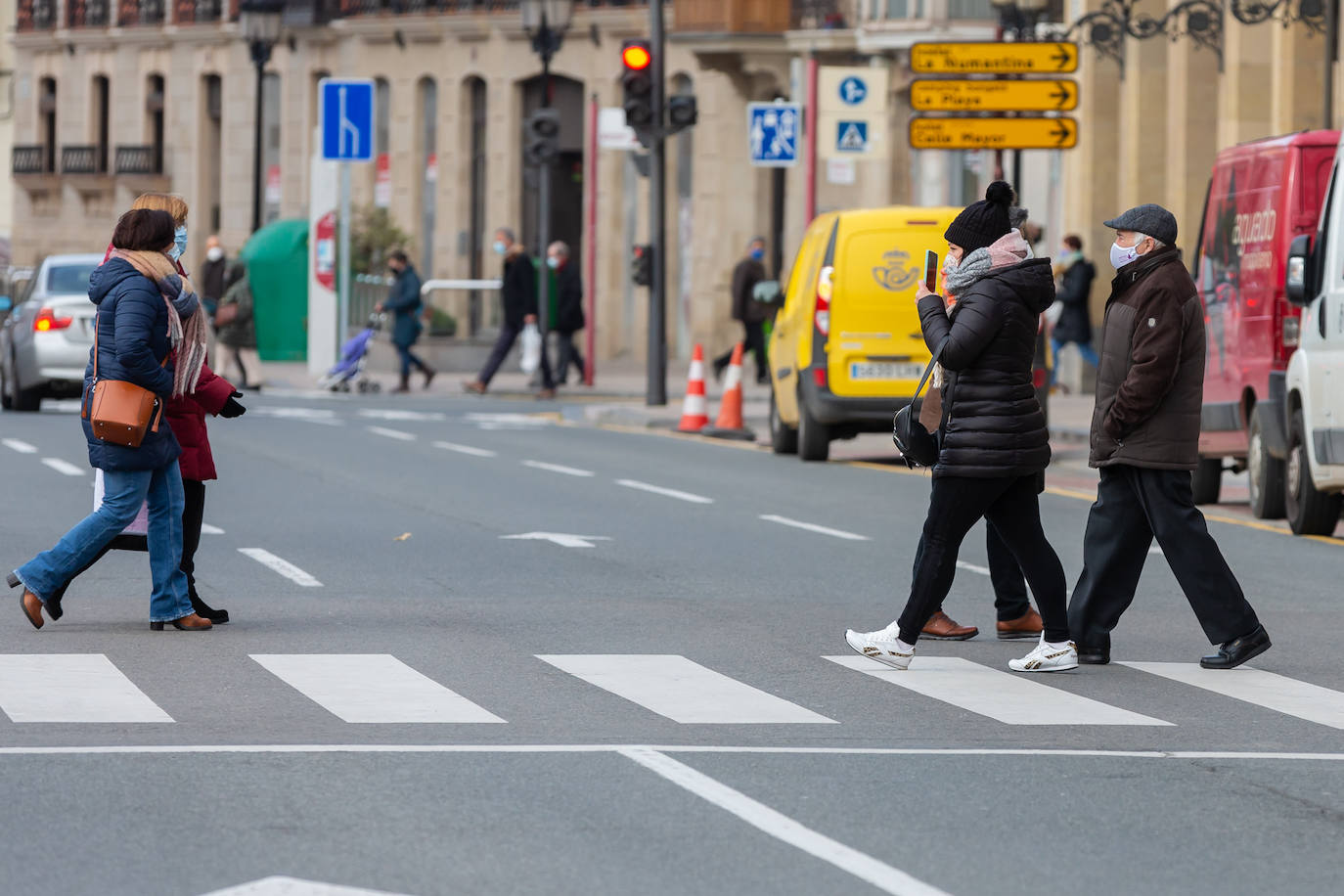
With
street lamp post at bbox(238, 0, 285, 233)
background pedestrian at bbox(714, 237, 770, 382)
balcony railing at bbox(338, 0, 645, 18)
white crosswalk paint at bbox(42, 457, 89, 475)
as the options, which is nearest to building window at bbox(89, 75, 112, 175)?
balcony railing at bbox(338, 0, 645, 18)

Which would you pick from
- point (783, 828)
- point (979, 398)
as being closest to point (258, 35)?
point (979, 398)

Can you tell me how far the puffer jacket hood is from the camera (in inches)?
403

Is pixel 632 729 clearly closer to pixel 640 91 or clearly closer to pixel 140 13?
pixel 640 91

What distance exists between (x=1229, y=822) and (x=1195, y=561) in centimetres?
318

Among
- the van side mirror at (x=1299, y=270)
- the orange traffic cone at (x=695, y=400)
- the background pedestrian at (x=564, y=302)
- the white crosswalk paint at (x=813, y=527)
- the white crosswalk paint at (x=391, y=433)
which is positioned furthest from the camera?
the background pedestrian at (x=564, y=302)

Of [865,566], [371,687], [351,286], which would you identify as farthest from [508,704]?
A: [351,286]

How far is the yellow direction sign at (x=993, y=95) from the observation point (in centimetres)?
2630

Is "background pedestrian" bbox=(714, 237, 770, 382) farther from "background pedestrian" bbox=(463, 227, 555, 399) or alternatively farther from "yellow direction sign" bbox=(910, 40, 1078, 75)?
"yellow direction sign" bbox=(910, 40, 1078, 75)

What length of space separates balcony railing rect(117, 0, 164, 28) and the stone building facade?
0.07 meters

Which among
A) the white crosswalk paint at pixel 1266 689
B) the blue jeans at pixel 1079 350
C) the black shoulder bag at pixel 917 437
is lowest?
the white crosswalk paint at pixel 1266 689

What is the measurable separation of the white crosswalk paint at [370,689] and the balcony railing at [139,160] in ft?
191

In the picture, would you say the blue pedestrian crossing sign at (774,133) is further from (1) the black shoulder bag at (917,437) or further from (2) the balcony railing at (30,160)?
(2) the balcony railing at (30,160)

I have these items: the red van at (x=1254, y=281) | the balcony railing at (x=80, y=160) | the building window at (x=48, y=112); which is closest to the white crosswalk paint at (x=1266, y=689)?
the red van at (x=1254, y=281)

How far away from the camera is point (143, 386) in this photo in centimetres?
1111
